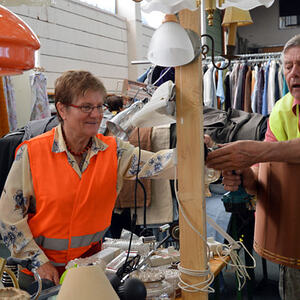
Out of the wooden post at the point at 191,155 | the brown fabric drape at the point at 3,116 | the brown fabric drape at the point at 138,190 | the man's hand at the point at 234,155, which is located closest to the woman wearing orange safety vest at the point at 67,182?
the man's hand at the point at 234,155

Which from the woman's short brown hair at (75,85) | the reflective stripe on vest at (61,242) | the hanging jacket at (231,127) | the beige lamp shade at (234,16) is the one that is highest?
the beige lamp shade at (234,16)

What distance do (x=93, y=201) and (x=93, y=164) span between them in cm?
16

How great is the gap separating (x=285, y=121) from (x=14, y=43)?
1208 mm

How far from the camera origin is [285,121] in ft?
5.22

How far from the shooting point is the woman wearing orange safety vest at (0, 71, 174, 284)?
1.61 metres

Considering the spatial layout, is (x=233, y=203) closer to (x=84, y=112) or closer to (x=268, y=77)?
(x=84, y=112)

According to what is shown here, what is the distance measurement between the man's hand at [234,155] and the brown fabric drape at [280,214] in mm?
175

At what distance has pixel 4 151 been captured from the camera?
2869 millimetres

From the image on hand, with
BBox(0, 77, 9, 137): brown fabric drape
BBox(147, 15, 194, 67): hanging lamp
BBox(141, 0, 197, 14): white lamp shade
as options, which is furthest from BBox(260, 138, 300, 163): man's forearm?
BBox(0, 77, 9, 137): brown fabric drape

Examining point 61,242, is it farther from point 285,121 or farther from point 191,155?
point 285,121

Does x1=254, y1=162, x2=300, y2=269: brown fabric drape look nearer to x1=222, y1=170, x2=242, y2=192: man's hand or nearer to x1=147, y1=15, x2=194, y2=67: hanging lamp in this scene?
x1=222, y1=170, x2=242, y2=192: man's hand

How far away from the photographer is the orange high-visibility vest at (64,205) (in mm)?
1609

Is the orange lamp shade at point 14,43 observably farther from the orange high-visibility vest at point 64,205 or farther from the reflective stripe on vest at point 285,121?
the reflective stripe on vest at point 285,121

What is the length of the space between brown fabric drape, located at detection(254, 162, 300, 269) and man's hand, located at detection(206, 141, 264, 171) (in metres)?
0.18
